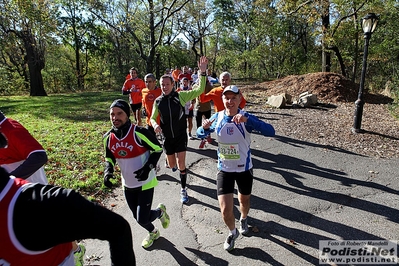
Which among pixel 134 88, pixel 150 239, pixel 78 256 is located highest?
pixel 134 88

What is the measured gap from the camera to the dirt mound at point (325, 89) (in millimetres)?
14155

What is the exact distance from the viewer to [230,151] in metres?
3.52

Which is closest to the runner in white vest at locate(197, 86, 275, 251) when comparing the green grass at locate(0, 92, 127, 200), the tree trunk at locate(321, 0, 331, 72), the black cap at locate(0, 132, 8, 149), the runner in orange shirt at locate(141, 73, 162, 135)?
the black cap at locate(0, 132, 8, 149)

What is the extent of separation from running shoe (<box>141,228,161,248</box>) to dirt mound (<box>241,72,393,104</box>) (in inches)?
489

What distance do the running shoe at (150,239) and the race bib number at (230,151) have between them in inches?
59.3

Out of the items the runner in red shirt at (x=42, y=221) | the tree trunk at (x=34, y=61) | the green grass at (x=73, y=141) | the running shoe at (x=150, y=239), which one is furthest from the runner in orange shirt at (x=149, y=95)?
the tree trunk at (x=34, y=61)

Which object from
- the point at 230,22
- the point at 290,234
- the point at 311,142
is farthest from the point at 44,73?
the point at 290,234

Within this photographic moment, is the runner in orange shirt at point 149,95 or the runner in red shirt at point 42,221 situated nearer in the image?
the runner in red shirt at point 42,221

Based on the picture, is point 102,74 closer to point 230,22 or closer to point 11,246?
point 230,22

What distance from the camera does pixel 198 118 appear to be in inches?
327

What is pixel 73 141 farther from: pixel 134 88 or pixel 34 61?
pixel 34 61

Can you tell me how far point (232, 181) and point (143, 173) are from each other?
3.84ft

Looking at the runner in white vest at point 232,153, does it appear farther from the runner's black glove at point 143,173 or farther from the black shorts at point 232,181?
the runner's black glove at point 143,173

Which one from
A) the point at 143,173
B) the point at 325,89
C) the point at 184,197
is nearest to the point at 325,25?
the point at 325,89
